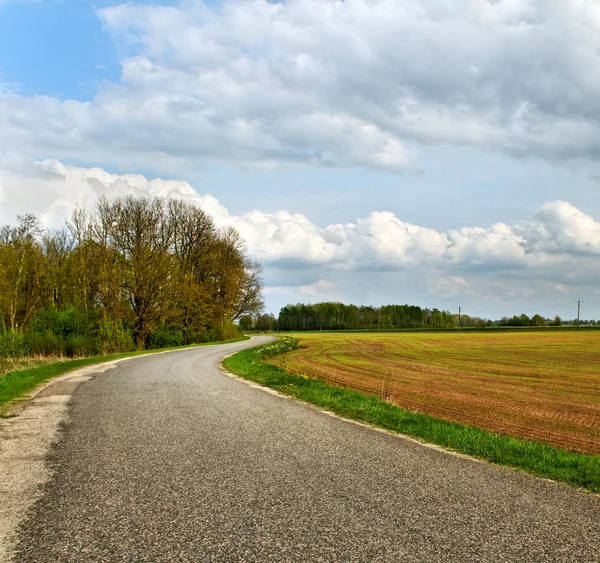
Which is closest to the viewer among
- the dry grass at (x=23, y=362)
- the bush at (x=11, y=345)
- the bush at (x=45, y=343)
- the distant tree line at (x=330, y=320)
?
the dry grass at (x=23, y=362)

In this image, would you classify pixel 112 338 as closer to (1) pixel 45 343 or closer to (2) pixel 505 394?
(1) pixel 45 343

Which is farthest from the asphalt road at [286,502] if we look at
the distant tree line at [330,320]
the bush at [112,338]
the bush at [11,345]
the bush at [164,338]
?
the distant tree line at [330,320]

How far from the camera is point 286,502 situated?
6039 mm

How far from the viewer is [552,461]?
8.38 metres

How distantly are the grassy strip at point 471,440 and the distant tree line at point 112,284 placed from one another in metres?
23.3

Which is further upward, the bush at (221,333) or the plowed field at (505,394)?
the bush at (221,333)

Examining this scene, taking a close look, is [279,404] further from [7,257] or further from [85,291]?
[85,291]

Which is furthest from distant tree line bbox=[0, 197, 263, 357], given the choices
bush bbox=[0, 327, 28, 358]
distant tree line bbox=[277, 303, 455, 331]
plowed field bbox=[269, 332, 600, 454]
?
distant tree line bbox=[277, 303, 455, 331]

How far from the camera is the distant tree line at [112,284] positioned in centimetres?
3625

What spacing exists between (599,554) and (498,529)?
0.90 meters

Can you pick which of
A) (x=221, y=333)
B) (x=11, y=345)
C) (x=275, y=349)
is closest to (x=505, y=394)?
(x=11, y=345)

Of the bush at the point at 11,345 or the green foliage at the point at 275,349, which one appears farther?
the green foliage at the point at 275,349

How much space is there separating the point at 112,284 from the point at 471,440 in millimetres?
38368

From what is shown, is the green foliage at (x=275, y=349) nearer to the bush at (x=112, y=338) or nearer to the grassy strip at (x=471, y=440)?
the bush at (x=112, y=338)
